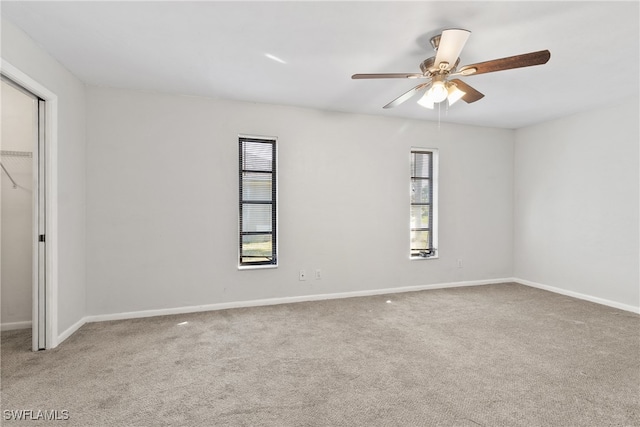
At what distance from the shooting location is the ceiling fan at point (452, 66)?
2.03m

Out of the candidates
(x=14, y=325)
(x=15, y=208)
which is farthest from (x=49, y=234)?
(x=14, y=325)

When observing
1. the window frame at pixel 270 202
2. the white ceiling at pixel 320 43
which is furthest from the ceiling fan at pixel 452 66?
the window frame at pixel 270 202

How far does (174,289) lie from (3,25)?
2693 millimetres

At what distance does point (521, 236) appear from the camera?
525 cm

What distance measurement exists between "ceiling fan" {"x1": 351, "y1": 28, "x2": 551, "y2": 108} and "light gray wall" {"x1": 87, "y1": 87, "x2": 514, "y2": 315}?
68.2 inches

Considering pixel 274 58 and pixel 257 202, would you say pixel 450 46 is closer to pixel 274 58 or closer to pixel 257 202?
pixel 274 58

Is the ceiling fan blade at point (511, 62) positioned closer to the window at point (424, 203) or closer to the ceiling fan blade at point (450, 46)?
the ceiling fan blade at point (450, 46)

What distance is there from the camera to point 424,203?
502 centimetres

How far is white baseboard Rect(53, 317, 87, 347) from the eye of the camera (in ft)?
9.61

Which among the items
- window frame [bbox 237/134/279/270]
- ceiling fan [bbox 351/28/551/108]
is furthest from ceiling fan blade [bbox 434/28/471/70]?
window frame [bbox 237/134/279/270]

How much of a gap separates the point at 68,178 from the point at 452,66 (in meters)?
3.52

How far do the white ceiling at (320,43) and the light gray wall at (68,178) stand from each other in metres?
0.15

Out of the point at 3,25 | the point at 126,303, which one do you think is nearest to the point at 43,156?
the point at 3,25

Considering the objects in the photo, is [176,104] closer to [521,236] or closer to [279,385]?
[279,385]
